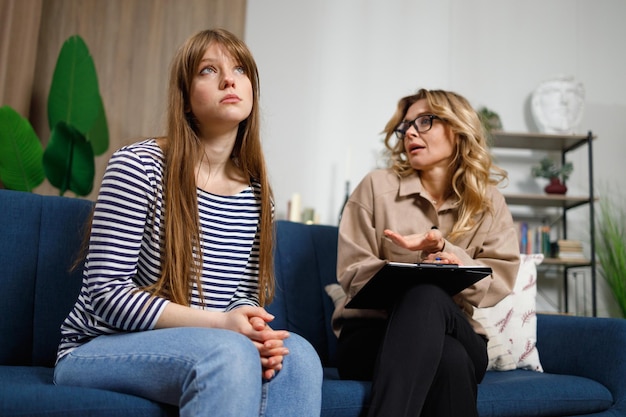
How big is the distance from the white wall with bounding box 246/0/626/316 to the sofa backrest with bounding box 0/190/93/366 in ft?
6.73

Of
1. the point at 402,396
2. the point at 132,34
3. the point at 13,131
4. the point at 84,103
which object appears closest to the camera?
the point at 402,396

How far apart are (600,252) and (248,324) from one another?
2.99 metres

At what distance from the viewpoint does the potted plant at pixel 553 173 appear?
3.57 m

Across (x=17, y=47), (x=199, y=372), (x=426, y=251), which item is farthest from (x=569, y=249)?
(x=17, y=47)

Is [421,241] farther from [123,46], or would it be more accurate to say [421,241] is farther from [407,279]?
[123,46]

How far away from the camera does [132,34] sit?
11.8 ft

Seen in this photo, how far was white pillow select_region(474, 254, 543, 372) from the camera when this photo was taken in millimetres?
1968

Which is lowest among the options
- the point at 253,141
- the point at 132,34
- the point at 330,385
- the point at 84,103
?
the point at 330,385

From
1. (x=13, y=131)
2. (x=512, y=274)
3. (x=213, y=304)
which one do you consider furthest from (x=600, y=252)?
(x=13, y=131)

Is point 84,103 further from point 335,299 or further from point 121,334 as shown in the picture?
point 121,334

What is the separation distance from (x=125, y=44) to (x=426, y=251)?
8.22 ft

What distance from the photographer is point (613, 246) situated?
11.6ft

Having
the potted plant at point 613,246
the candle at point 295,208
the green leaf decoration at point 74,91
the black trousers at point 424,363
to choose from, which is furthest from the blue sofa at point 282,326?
the potted plant at point 613,246

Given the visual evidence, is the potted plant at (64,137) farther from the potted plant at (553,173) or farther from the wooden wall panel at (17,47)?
the potted plant at (553,173)
